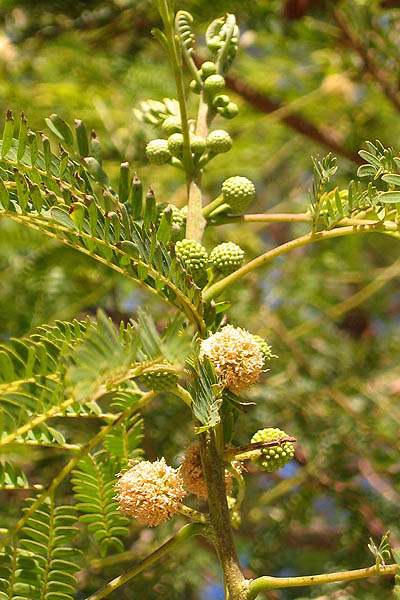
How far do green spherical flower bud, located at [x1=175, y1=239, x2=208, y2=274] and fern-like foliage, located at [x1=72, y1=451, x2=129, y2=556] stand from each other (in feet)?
0.78

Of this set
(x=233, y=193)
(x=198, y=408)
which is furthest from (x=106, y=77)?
(x=198, y=408)

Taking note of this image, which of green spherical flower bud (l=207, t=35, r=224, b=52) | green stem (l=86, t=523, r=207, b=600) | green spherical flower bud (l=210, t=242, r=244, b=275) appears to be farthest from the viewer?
green spherical flower bud (l=207, t=35, r=224, b=52)

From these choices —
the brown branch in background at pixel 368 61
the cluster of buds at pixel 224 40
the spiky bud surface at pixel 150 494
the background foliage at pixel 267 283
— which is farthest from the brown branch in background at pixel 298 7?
the spiky bud surface at pixel 150 494

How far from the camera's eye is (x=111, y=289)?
5.79 feet

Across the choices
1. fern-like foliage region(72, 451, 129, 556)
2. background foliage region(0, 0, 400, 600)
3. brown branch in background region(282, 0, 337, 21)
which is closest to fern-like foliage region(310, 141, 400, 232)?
fern-like foliage region(72, 451, 129, 556)

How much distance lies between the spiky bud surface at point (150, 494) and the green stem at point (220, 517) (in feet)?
0.13

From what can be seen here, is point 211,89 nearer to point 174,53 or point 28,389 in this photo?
point 174,53

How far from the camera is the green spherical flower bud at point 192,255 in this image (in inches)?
29.5

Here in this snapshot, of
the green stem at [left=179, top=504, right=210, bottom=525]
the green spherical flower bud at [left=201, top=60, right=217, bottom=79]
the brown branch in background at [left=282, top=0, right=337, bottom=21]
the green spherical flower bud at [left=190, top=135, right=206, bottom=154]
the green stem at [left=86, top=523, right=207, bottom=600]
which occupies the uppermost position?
the brown branch in background at [left=282, top=0, right=337, bottom=21]

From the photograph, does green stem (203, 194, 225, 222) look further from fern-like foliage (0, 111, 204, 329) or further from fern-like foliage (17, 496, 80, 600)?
fern-like foliage (17, 496, 80, 600)

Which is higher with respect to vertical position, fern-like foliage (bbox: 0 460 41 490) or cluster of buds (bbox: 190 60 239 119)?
cluster of buds (bbox: 190 60 239 119)

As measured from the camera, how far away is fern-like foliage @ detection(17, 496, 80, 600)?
0.75 meters

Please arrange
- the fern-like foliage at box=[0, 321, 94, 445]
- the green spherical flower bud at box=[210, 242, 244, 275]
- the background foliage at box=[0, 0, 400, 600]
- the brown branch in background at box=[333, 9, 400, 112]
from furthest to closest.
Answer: the brown branch in background at box=[333, 9, 400, 112] → the background foliage at box=[0, 0, 400, 600] → the green spherical flower bud at box=[210, 242, 244, 275] → the fern-like foliage at box=[0, 321, 94, 445]

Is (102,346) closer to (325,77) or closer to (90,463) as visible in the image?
(90,463)
